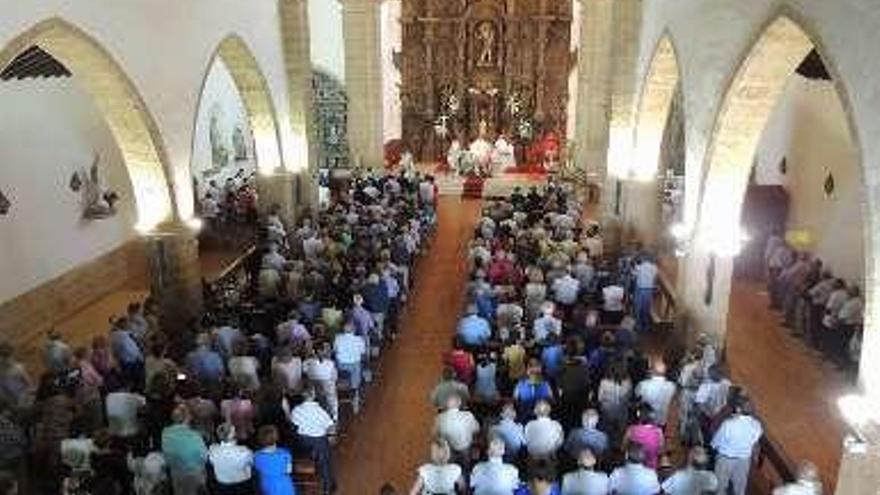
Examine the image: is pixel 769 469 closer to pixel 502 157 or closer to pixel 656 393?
pixel 656 393

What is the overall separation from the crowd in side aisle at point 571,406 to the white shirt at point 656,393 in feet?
0.05

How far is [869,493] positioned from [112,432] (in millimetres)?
6744

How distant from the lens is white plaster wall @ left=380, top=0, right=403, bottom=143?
2738 cm

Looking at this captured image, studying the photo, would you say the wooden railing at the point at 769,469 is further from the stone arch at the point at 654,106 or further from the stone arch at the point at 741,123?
the stone arch at the point at 654,106

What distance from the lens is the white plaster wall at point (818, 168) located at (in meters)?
13.6

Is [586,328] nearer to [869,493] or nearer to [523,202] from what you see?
[869,493]

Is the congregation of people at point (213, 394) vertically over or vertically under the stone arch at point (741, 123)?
under

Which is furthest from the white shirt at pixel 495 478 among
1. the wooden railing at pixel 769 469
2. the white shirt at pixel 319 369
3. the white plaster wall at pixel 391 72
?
the white plaster wall at pixel 391 72

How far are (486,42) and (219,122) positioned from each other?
8.78 m

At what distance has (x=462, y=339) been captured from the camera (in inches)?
412

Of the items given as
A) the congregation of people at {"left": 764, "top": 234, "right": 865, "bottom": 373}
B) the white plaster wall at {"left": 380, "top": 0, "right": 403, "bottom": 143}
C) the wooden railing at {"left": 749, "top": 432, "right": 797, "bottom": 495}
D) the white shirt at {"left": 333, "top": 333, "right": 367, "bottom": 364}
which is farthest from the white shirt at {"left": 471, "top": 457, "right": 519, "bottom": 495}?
the white plaster wall at {"left": 380, "top": 0, "right": 403, "bottom": 143}

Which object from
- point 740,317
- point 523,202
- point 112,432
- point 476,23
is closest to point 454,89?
point 476,23

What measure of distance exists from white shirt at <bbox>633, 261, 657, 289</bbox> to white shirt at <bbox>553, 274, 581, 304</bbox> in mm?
1454

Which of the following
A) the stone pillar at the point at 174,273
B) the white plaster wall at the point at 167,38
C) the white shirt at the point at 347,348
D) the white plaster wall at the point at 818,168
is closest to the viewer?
the white plaster wall at the point at 167,38
